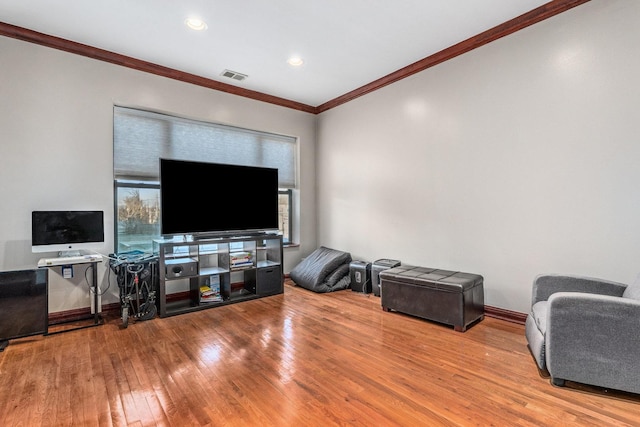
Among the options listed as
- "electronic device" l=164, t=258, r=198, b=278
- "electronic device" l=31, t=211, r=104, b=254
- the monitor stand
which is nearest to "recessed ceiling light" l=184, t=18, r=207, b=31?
"electronic device" l=31, t=211, r=104, b=254

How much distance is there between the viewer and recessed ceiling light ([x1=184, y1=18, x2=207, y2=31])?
296 cm

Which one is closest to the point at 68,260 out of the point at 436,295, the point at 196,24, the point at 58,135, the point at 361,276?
the point at 58,135

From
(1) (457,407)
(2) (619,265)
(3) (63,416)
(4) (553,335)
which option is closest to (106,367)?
(3) (63,416)

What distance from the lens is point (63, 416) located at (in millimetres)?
1774

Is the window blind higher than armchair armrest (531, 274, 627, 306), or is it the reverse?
the window blind

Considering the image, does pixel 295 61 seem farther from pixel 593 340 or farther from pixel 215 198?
pixel 593 340

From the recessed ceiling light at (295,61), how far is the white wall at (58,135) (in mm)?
1573

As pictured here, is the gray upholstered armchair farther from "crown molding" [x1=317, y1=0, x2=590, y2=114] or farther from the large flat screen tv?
the large flat screen tv

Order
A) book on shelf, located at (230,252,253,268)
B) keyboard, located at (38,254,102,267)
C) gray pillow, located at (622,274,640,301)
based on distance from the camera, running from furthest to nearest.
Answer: book on shelf, located at (230,252,253,268) < keyboard, located at (38,254,102,267) < gray pillow, located at (622,274,640,301)

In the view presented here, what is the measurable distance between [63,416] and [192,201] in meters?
2.38

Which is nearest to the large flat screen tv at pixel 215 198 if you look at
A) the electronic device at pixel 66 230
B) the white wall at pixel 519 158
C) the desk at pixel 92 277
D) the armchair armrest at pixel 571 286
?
the electronic device at pixel 66 230

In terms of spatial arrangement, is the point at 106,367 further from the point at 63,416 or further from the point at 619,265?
the point at 619,265

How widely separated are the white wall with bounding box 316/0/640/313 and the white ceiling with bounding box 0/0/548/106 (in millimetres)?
446

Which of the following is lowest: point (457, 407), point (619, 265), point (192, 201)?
point (457, 407)
